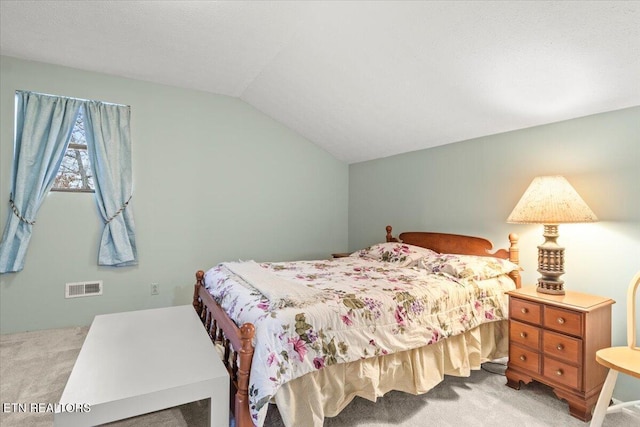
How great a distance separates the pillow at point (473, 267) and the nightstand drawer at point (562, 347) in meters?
0.54

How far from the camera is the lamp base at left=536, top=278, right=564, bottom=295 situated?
228 cm

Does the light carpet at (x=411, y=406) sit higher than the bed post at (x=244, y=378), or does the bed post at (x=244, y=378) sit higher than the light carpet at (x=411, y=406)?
the bed post at (x=244, y=378)

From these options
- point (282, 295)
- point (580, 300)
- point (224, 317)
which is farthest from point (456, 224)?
point (224, 317)

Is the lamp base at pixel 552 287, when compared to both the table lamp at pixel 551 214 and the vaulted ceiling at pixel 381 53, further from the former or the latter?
the vaulted ceiling at pixel 381 53

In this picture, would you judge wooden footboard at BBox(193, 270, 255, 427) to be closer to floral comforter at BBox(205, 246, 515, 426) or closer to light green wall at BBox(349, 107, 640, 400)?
floral comforter at BBox(205, 246, 515, 426)

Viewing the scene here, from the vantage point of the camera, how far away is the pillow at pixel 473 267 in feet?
8.36

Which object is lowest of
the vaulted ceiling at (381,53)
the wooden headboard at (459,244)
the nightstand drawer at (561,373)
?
the nightstand drawer at (561,373)

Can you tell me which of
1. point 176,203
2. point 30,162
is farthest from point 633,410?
point 30,162

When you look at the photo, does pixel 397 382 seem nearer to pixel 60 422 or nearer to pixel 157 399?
pixel 157 399

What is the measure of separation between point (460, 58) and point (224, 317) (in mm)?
2275

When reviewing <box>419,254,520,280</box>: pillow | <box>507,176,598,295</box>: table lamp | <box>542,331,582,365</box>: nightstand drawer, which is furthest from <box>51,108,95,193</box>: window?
<box>542,331,582,365</box>: nightstand drawer

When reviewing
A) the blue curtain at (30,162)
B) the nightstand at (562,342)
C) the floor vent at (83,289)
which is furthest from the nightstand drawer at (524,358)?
the blue curtain at (30,162)

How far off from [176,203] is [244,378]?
266 centimetres

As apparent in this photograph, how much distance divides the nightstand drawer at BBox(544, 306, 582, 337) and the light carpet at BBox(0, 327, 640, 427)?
50 cm
